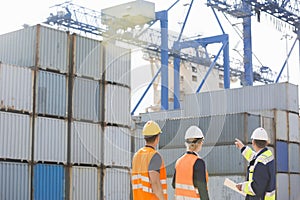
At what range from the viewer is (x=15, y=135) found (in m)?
19.0

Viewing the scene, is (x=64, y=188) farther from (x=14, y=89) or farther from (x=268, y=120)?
(x=268, y=120)

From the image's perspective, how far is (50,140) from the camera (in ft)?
65.1

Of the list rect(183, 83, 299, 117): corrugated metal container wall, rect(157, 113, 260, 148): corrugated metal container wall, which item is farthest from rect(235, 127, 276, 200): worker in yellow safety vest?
rect(183, 83, 299, 117): corrugated metal container wall

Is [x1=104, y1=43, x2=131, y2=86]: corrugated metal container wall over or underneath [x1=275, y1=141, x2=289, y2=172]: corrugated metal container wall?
over

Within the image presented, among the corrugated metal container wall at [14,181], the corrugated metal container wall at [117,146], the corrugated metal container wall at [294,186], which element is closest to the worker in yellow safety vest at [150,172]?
the corrugated metal container wall at [14,181]

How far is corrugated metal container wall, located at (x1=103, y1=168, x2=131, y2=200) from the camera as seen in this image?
2125 centimetres

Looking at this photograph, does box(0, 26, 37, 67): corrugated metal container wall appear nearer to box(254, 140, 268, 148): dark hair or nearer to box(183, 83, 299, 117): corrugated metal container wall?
box(254, 140, 268, 148): dark hair

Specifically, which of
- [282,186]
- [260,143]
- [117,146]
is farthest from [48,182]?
[282,186]

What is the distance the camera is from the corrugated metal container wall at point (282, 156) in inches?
1180

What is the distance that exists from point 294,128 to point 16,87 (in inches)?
678

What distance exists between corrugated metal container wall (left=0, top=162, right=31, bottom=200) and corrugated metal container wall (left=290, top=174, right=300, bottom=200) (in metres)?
16.1

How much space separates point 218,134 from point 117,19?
13560mm

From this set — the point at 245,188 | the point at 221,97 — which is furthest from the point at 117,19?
the point at 245,188

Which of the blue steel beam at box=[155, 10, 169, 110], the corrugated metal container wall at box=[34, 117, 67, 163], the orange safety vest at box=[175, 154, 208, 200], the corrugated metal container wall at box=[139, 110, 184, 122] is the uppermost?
the blue steel beam at box=[155, 10, 169, 110]
